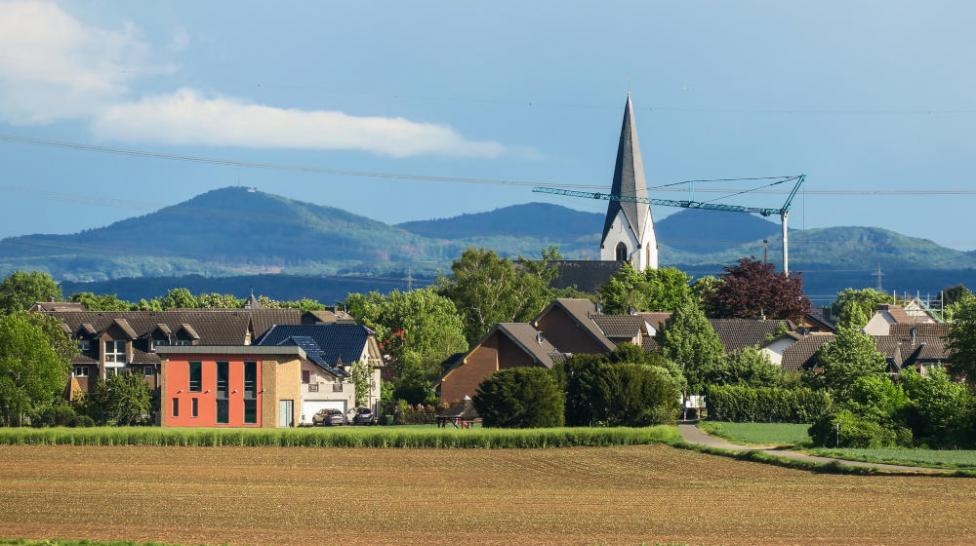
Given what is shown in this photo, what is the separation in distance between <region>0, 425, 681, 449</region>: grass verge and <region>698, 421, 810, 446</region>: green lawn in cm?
339

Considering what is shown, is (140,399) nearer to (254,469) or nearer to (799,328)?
(254,469)

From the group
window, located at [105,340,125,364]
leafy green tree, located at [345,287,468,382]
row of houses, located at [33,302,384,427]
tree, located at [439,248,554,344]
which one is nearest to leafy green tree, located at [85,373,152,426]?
row of houses, located at [33,302,384,427]

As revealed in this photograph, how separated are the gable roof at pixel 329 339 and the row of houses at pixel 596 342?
641 cm

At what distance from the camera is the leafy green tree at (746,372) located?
93.2m

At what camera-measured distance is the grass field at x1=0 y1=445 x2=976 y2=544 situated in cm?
3678

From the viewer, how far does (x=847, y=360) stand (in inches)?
3607

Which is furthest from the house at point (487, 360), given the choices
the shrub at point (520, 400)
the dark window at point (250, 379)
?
the shrub at point (520, 400)

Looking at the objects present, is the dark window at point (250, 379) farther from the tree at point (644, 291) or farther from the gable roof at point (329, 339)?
the tree at point (644, 291)

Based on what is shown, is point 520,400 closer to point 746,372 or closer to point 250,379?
point 250,379

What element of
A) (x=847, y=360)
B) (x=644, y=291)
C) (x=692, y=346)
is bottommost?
(x=847, y=360)

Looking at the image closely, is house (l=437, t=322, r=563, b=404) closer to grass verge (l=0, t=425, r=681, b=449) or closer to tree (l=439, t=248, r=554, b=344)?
grass verge (l=0, t=425, r=681, b=449)

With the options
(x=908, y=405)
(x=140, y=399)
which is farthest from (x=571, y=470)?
(x=140, y=399)

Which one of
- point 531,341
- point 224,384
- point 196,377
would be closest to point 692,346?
point 531,341

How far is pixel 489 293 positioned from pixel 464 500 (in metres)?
92.9
